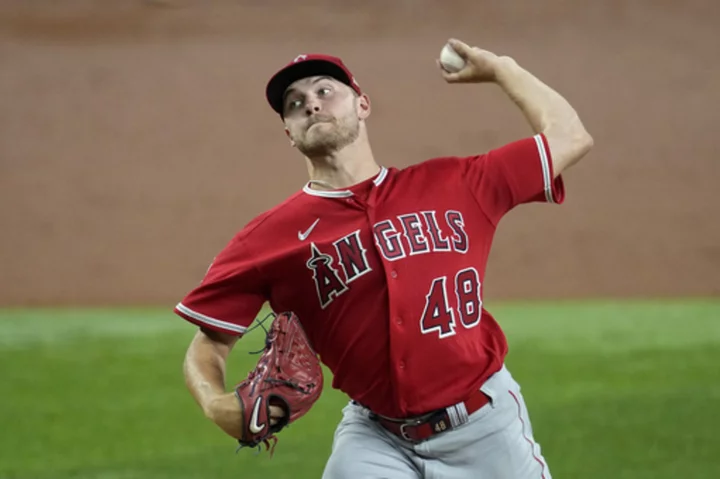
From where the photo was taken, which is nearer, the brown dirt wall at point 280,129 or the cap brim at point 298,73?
the cap brim at point 298,73

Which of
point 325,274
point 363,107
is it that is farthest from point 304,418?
point 325,274

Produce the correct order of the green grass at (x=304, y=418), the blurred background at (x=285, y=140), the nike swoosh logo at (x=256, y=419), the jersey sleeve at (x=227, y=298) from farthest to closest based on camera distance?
the blurred background at (x=285, y=140), the green grass at (x=304, y=418), the jersey sleeve at (x=227, y=298), the nike swoosh logo at (x=256, y=419)

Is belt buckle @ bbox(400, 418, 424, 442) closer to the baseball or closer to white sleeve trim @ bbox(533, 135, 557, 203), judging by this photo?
white sleeve trim @ bbox(533, 135, 557, 203)

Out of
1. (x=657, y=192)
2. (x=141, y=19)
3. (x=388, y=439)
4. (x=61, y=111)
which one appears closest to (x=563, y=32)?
(x=657, y=192)

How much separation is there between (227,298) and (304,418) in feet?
12.7

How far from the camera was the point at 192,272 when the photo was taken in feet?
43.2

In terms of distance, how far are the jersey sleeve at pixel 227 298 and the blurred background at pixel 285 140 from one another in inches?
308

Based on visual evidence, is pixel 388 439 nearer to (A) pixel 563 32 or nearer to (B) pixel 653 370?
(B) pixel 653 370

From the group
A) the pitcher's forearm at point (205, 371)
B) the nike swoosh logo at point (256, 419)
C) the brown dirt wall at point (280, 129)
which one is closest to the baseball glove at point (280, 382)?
the nike swoosh logo at point (256, 419)

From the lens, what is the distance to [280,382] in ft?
8.37

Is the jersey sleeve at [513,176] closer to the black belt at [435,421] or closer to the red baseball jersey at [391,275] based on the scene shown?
the red baseball jersey at [391,275]

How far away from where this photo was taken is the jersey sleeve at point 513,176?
2.79 m

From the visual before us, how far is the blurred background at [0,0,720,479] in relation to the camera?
512 inches

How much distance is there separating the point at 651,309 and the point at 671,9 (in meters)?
5.86
